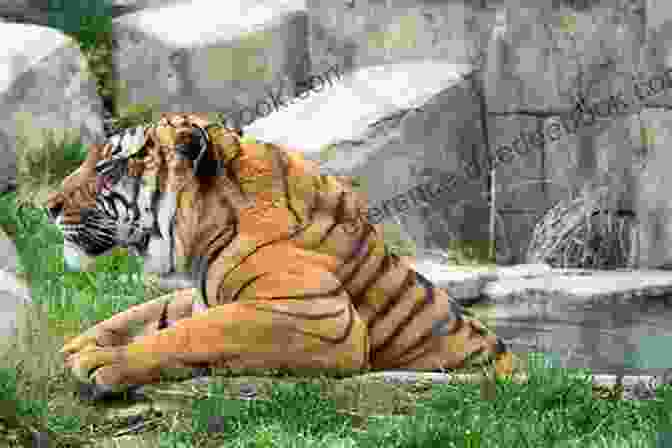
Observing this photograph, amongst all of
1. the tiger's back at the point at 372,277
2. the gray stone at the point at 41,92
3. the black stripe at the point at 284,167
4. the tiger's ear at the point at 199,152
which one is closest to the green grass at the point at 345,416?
the tiger's back at the point at 372,277

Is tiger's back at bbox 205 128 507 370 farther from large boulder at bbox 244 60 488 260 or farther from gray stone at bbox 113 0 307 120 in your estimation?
gray stone at bbox 113 0 307 120

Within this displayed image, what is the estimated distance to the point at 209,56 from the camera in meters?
11.4

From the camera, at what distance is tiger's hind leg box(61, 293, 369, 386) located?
4926 millimetres

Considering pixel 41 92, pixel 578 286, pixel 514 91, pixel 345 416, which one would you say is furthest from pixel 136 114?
pixel 345 416

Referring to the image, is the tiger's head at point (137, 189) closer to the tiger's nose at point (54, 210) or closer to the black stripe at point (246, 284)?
the tiger's nose at point (54, 210)

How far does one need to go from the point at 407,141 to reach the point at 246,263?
15.9 ft

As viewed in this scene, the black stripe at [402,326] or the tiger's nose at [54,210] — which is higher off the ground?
the tiger's nose at [54,210]

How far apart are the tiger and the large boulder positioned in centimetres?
400

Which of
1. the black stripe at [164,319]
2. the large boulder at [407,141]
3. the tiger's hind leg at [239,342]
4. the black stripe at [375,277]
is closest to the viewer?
the tiger's hind leg at [239,342]

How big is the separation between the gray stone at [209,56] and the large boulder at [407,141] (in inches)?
46.8

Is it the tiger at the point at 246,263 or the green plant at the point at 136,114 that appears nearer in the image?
the tiger at the point at 246,263

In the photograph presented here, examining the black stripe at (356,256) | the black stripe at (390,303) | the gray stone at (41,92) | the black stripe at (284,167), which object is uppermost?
the black stripe at (284,167)

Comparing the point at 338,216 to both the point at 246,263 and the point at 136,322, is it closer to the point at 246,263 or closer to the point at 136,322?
the point at 246,263

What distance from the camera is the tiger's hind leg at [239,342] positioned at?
16.2 feet
